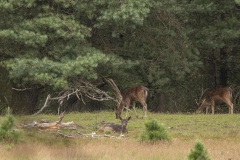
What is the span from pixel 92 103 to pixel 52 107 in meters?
3.03

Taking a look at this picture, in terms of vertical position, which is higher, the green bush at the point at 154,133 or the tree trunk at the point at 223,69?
the tree trunk at the point at 223,69

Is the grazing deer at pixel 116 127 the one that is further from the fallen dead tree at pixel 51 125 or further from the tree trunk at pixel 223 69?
the tree trunk at pixel 223 69

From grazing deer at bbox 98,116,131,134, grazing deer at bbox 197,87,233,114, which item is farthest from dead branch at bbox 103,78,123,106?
grazing deer at bbox 98,116,131,134

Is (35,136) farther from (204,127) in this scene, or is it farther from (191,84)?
(191,84)

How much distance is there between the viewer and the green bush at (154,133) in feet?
46.1

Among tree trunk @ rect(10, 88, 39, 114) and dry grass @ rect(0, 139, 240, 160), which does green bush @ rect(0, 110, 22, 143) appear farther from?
tree trunk @ rect(10, 88, 39, 114)

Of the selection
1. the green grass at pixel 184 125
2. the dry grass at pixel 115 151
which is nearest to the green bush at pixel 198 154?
the dry grass at pixel 115 151

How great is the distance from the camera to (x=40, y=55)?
23859 millimetres

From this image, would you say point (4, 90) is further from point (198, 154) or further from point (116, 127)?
point (198, 154)

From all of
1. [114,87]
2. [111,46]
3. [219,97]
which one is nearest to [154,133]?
[114,87]

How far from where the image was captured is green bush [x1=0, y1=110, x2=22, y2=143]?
43.9 feet

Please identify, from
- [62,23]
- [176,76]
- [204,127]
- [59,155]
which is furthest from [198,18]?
[59,155]

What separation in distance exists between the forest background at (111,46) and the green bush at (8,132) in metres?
8.38

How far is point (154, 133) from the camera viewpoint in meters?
14.1
